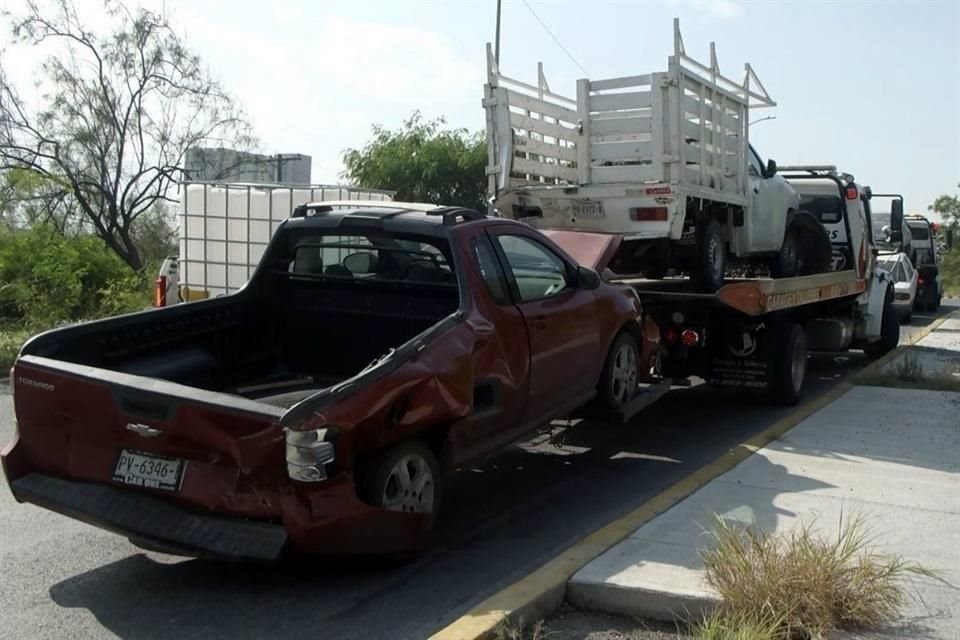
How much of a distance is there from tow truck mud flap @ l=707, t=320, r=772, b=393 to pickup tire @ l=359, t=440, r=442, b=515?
562cm

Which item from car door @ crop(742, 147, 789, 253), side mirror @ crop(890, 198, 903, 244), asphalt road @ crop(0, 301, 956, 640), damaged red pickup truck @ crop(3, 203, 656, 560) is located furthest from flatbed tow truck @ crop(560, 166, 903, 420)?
side mirror @ crop(890, 198, 903, 244)

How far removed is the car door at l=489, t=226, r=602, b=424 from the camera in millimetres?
6656

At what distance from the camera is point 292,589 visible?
536cm

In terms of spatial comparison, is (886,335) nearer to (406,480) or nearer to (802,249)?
(802,249)

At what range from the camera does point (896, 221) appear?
1606cm

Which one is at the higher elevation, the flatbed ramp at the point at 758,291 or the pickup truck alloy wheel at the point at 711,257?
the pickup truck alloy wheel at the point at 711,257

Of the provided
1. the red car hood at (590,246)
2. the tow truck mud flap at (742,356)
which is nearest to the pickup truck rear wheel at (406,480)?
the red car hood at (590,246)

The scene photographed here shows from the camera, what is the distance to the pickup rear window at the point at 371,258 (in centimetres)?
669

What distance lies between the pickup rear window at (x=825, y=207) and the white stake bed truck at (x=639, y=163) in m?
3.14

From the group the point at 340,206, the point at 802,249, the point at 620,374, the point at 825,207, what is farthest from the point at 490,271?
the point at 825,207

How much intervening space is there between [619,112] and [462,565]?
18.1ft

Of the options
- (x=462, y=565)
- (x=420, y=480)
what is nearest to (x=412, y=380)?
(x=420, y=480)

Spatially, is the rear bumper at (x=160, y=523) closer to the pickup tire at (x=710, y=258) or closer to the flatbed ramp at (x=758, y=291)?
the flatbed ramp at (x=758, y=291)

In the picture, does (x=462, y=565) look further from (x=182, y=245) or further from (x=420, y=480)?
(x=182, y=245)
